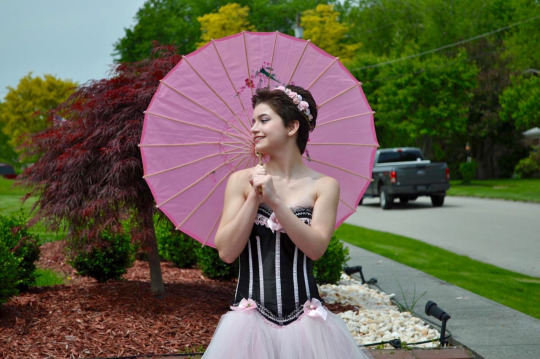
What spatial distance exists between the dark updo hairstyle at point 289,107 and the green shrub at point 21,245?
412 cm

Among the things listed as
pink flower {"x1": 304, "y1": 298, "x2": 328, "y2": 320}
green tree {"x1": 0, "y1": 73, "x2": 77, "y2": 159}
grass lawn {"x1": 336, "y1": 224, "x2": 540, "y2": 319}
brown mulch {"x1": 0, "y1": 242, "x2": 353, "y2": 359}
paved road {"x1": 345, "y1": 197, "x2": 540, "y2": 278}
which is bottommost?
paved road {"x1": 345, "y1": 197, "x2": 540, "y2": 278}

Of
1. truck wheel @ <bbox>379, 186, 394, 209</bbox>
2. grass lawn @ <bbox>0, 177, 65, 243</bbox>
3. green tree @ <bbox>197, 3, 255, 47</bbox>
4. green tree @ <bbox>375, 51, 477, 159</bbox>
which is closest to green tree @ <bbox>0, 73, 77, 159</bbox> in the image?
Answer: green tree @ <bbox>197, 3, 255, 47</bbox>

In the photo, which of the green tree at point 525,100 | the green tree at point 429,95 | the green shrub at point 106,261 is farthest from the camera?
the green tree at point 429,95

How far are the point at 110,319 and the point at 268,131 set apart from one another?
10.1ft

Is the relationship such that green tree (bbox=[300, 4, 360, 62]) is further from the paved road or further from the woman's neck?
the woman's neck

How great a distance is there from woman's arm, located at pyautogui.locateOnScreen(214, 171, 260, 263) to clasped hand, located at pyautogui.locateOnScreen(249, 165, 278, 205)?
0.07ft

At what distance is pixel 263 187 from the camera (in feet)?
8.09

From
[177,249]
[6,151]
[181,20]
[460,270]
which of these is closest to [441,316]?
[177,249]

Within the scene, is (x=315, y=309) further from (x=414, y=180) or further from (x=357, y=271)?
(x=414, y=180)

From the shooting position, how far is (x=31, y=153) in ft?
19.0

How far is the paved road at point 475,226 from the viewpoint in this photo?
35.3 ft

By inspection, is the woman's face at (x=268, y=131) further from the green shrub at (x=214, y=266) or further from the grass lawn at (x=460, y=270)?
the grass lawn at (x=460, y=270)

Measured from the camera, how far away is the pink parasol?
3.28 m

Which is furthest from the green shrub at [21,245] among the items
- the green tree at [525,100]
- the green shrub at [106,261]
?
the green tree at [525,100]
